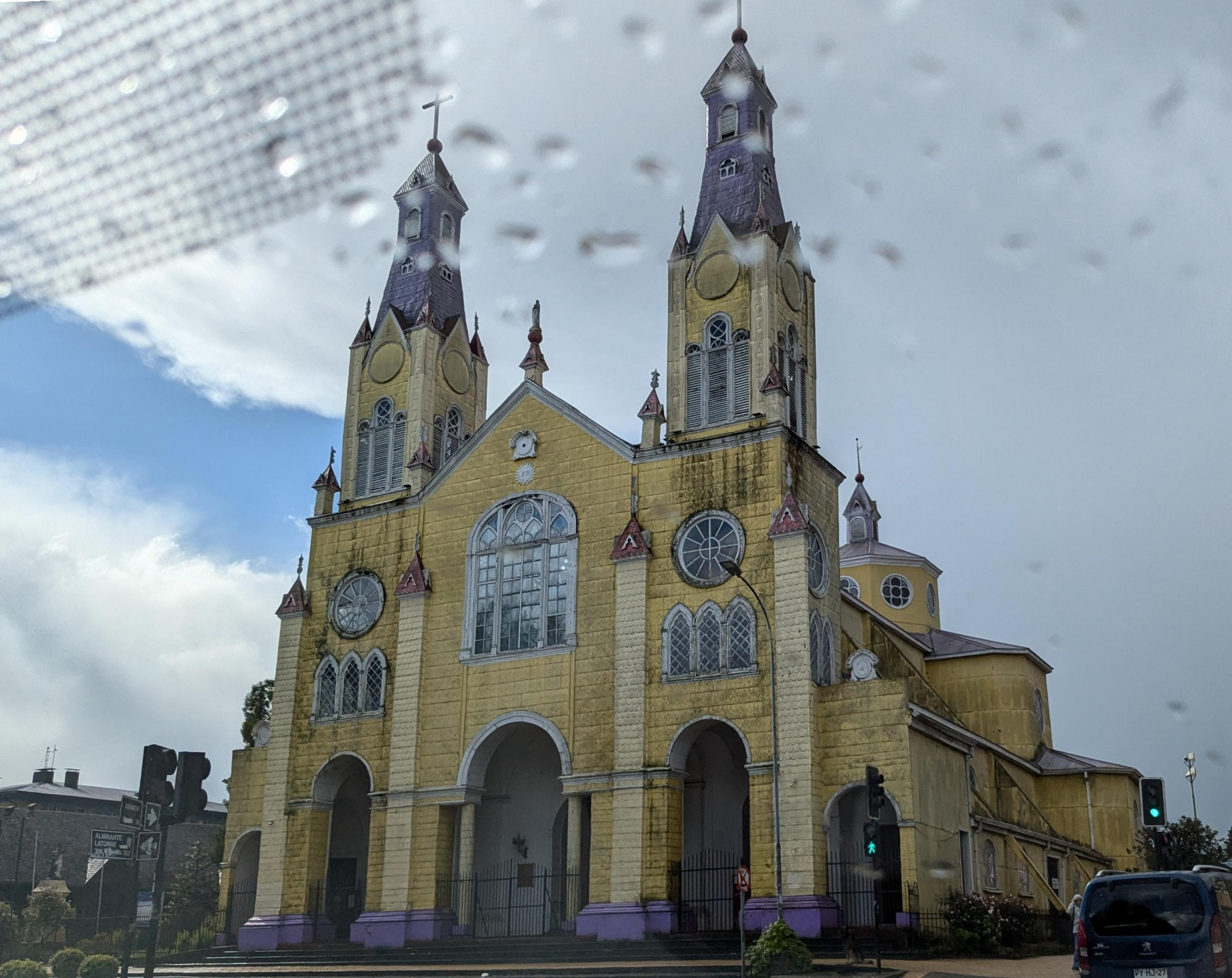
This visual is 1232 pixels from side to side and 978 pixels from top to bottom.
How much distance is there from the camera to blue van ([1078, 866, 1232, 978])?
1669cm

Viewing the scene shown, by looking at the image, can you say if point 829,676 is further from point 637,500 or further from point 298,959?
point 298,959

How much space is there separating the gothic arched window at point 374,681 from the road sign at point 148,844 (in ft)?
74.2

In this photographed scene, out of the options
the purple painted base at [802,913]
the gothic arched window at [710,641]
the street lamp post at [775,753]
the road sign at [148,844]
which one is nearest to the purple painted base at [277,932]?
the gothic arched window at [710,641]

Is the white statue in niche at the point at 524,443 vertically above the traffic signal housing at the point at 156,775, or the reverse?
the white statue in niche at the point at 524,443

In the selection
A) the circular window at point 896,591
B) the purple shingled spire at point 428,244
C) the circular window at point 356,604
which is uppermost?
the purple shingled spire at point 428,244

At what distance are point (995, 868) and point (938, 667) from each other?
15268mm

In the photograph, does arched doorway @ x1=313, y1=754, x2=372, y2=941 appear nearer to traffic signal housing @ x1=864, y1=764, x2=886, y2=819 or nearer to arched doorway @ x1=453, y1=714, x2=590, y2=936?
arched doorway @ x1=453, y1=714, x2=590, y2=936

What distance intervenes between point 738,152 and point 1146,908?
27310 mm

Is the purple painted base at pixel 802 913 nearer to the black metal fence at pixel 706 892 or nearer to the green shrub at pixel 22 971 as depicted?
the black metal fence at pixel 706 892

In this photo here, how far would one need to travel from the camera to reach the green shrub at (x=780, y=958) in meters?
23.9

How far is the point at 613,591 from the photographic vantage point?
34.8m

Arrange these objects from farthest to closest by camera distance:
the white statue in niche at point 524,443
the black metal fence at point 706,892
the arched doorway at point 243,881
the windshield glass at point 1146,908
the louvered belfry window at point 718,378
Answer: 1. the arched doorway at point 243,881
2. the white statue in niche at point 524,443
3. the louvered belfry window at point 718,378
4. the black metal fence at point 706,892
5. the windshield glass at point 1146,908

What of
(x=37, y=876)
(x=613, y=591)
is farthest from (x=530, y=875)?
(x=37, y=876)

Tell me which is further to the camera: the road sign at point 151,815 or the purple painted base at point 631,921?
the purple painted base at point 631,921
